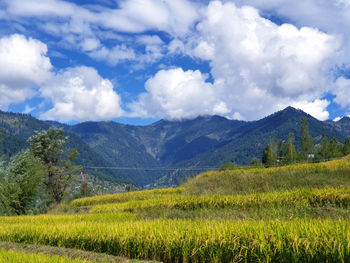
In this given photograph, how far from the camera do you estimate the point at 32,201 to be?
119 ft

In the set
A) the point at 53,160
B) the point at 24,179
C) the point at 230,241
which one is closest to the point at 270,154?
the point at 53,160

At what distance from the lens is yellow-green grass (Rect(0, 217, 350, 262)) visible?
5.09 metres

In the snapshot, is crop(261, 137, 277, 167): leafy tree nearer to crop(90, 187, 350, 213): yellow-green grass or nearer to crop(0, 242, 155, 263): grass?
crop(90, 187, 350, 213): yellow-green grass

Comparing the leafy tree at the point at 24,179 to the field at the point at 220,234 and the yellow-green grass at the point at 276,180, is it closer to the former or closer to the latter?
the yellow-green grass at the point at 276,180

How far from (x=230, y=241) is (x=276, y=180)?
16.0m

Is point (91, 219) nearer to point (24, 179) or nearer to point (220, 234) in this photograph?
point (220, 234)

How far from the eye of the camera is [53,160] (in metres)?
46.8

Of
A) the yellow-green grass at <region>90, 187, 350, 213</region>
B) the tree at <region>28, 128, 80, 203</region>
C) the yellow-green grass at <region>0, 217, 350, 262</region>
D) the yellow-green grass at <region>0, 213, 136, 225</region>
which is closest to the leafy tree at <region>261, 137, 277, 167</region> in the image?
the tree at <region>28, 128, 80, 203</region>

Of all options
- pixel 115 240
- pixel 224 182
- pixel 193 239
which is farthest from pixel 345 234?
pixel 224 182

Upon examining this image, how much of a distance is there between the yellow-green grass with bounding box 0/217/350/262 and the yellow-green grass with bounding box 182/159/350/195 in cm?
1239

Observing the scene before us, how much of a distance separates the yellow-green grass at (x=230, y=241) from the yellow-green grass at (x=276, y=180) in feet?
40.7

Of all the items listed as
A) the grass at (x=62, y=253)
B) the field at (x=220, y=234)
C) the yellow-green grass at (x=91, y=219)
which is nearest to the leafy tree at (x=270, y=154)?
the field at (x=220, y=234)

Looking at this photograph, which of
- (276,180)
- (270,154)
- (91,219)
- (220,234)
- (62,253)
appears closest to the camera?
(220,234)

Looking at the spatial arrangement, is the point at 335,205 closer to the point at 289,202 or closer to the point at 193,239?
the point at 289,202
